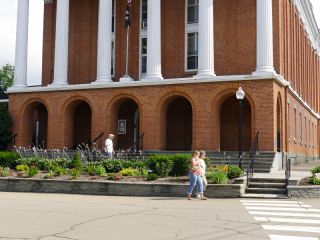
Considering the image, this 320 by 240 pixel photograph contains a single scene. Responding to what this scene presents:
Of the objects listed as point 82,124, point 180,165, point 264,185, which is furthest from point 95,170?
point 82,124

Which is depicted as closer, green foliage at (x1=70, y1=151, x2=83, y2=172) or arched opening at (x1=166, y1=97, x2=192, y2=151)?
green foliage at (x1=70, y1=151, x2=83, y2=172)

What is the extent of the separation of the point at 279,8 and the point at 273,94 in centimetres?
616

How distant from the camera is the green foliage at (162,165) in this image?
20.4 m

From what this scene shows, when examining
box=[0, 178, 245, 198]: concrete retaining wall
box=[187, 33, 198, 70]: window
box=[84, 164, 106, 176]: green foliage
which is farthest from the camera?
box=[187, 33, 198, 70]: window

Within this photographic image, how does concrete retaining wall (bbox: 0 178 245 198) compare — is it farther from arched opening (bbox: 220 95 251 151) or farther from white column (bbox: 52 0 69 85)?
arched opening (bbox: 220 95 251 151)

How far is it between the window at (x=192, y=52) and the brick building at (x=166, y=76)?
0.21ft

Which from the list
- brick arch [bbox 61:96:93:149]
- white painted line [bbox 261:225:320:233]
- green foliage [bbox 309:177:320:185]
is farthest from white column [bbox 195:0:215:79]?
white painted line [bbox 261:225:320:233]

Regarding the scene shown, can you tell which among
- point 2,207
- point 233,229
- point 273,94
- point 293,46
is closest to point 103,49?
point 273,94

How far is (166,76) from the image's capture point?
32281 millimetres

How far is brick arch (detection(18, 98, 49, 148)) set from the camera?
33.0m

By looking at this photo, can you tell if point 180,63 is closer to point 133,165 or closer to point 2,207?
point 133,165

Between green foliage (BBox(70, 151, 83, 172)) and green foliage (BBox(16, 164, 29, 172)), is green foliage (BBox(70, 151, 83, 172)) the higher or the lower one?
the higher one

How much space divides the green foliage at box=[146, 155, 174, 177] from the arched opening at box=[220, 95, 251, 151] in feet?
34.6

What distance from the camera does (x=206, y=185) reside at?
1744cm
